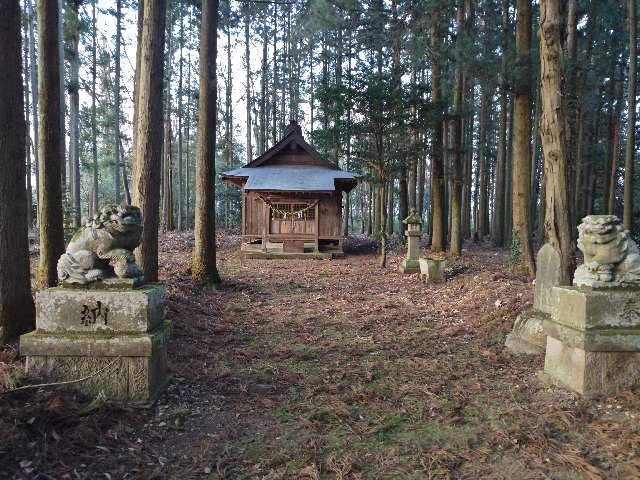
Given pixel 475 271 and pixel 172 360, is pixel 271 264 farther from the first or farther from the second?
pixel 172 360

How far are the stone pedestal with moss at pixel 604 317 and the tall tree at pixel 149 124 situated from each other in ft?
20.3

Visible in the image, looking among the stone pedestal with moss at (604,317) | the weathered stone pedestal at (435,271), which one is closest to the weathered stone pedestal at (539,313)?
the stone pedestal with moss at (604,317)

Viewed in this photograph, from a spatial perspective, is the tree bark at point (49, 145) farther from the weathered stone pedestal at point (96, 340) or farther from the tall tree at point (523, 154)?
the tall tree at point (523, 154)

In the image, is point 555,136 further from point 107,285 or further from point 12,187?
point 12,187

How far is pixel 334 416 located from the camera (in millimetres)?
3811

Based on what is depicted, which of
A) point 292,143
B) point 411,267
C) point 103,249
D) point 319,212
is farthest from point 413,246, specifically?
point 103,249

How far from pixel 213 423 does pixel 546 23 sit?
20.7ft

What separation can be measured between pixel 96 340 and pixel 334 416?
2215mm

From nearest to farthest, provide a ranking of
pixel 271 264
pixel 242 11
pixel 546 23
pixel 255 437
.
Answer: pixel 255 437
pixel 546 23
pixel 271 264
pixel 242 11

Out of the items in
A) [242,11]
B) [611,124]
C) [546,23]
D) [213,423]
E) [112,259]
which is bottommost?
[213,423]

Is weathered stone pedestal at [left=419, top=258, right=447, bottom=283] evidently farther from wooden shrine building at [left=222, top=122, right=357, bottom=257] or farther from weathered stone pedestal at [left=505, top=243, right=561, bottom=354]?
wooden shrine building at [left=222, top=122, right=357, bottom=257]

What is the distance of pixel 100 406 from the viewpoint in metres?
3.58

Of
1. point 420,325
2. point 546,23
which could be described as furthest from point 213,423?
point 546,23

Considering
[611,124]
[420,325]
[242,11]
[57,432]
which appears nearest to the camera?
[57,432]
